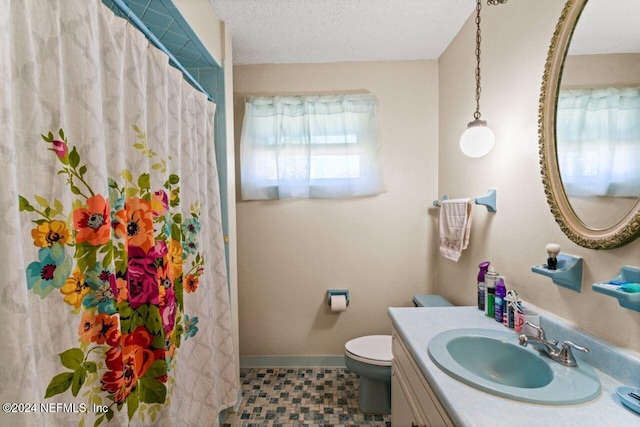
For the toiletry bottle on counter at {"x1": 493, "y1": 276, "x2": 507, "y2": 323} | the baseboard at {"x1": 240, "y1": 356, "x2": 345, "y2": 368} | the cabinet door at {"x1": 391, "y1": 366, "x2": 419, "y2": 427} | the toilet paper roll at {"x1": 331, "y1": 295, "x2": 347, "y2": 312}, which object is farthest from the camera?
the baseboard at {"x1": 240, "y1": 356, "x2": 345, "y2": 368}

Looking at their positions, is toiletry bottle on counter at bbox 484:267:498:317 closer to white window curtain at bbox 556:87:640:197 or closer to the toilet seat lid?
white window curtain at bbox 556:87:640:197

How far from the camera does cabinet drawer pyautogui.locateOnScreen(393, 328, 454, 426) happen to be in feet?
2.57

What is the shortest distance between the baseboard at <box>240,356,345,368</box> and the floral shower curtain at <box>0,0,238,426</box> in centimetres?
104

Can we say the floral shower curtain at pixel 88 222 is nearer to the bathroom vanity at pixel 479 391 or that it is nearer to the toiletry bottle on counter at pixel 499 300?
the bathroom vanity at pixel 479 391

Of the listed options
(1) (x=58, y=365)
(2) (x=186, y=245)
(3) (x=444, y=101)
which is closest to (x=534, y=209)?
(3) (x=444, y=101)

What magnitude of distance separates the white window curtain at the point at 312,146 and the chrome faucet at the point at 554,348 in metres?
1.38

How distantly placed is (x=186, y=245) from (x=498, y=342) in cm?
137

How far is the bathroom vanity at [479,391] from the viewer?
641 mm

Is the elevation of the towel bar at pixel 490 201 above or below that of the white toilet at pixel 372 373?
above

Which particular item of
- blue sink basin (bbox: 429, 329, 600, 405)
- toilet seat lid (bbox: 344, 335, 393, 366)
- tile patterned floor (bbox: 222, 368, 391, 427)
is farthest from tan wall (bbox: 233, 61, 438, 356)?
blue sink basin (bbox: 429, 329, 600, 405)

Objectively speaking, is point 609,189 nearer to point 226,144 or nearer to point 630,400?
point 630,400

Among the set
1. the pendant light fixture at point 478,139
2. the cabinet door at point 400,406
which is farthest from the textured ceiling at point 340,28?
the cabinet door at point 400,406

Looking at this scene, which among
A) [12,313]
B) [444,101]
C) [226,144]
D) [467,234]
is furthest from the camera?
[444,101]

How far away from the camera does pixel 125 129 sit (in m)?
0.95
